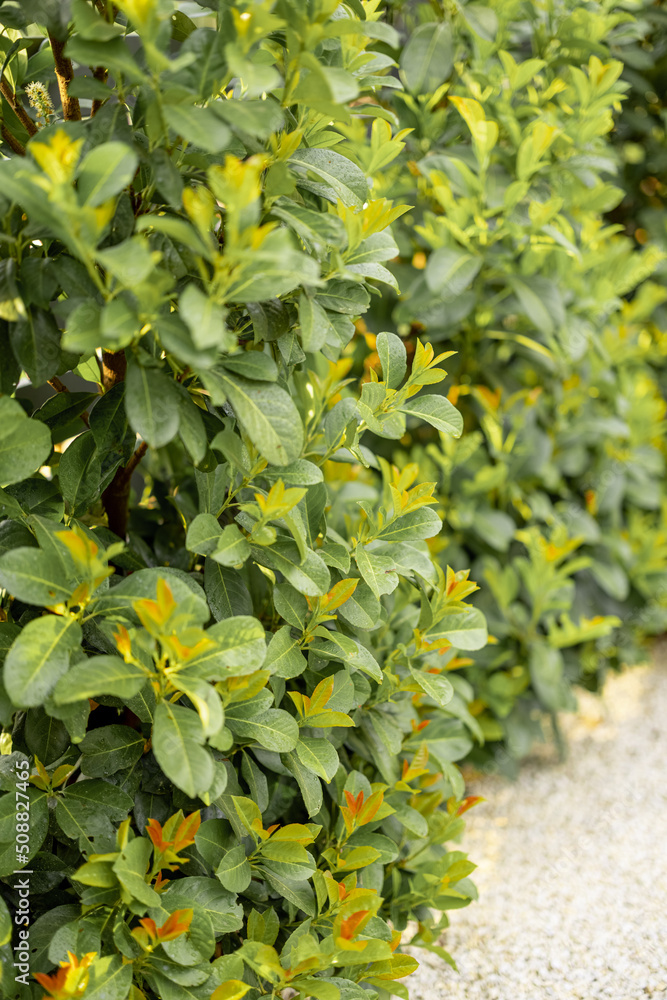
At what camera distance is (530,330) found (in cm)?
184

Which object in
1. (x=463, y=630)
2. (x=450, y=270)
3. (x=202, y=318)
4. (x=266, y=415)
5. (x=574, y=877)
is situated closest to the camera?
(x=202, y=318)

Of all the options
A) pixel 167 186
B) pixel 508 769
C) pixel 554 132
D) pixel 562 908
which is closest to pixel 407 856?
pixel 562 908

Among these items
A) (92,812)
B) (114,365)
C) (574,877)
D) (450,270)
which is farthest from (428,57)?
(574,877)

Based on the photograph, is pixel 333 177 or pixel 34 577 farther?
pixel 333 177

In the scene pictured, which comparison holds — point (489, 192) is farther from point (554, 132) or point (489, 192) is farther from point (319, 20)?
point (319, 20)

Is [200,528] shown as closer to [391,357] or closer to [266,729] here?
[266,729]

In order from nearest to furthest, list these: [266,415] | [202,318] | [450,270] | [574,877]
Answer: [202,318], [266,415], [450,270], [574,877]

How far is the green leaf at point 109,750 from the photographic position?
883mm

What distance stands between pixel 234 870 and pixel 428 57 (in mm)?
1548

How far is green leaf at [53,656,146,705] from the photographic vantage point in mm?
690

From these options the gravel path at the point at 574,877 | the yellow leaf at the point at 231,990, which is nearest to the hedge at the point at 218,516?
the yellow leaf at the point at 231,990

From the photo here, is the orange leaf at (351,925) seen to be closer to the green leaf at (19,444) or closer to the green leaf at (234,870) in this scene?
the green leaf at (234,870)

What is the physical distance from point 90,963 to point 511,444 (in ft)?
4.72

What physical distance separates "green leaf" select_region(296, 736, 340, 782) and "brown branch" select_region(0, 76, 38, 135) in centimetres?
88
